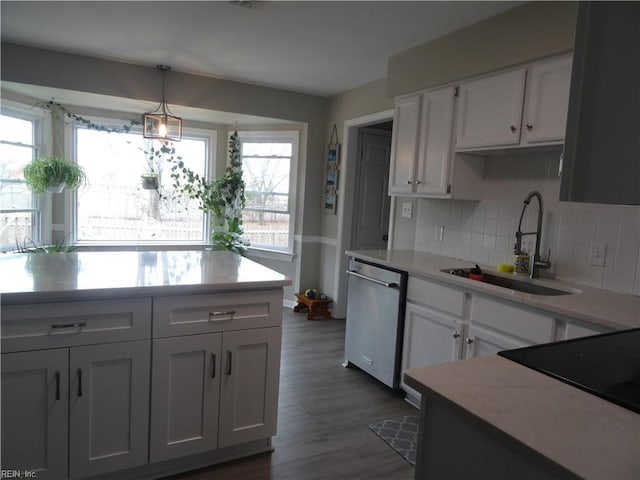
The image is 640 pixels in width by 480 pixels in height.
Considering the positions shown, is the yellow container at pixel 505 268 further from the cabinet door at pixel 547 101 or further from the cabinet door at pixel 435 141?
the cabinet door at pixel 547 101

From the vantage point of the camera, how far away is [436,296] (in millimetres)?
2602

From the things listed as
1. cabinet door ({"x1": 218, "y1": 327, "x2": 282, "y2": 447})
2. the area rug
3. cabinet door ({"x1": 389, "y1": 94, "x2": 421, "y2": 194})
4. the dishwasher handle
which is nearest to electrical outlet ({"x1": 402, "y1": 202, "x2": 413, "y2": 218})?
cabinet door ({"x1": 389, "y1": 94, "x2": 421, "y2": 194})

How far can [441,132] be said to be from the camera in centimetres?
297

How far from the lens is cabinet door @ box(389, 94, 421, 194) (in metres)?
3.20

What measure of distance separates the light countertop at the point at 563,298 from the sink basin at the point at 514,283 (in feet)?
0.12

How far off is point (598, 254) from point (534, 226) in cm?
43

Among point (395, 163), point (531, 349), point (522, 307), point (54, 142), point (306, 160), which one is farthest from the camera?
point (306, 160)

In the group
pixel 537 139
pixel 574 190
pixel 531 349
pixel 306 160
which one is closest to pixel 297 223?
pixel 306 160

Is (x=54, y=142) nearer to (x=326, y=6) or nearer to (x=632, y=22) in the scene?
(x=326, y=6)

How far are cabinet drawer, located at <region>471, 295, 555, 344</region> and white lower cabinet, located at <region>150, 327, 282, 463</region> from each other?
3.58ft

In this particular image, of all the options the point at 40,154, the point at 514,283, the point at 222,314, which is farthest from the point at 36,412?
the point at 40,154

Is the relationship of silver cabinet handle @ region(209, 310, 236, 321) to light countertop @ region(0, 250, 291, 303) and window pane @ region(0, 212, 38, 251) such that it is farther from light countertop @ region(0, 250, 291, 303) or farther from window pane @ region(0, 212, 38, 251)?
window pane @ region(0, 212, 38, 251)

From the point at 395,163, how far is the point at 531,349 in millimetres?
2405

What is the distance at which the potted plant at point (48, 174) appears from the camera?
4.03 meters
